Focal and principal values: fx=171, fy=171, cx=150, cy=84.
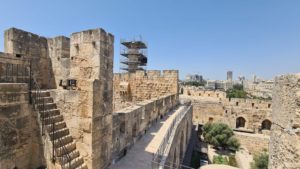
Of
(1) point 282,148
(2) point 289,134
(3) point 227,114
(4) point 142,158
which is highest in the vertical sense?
(2) point 289,134

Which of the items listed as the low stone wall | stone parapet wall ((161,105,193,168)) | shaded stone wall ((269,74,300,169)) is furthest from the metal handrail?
the low stone wall

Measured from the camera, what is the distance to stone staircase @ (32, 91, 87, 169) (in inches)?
130

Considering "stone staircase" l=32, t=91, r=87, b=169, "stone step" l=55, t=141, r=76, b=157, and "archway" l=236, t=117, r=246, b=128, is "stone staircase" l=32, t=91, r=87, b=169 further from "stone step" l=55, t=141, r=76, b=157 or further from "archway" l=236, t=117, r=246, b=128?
"archway" l=236, t=117, r=246, b=128

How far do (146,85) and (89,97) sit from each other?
29.5ft

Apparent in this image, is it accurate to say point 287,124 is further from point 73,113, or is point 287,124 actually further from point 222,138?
point 222,138

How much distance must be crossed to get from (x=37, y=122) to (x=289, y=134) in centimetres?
557

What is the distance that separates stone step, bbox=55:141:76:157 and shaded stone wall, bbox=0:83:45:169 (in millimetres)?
411

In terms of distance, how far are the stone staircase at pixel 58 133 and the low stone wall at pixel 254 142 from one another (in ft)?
67.4

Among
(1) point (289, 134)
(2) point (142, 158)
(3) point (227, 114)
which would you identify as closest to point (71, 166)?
(2) point (142, 158)

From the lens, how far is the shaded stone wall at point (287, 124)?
3766mm

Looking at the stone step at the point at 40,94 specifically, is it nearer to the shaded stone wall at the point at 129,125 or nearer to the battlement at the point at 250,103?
the shaded stone wall at the point at 129,125

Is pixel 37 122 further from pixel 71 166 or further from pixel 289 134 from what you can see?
pixel 289 134

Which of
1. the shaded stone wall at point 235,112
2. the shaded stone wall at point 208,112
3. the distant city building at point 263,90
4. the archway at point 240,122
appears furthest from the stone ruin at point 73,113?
the distant city building at point 263,90

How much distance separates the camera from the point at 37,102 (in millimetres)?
3520
